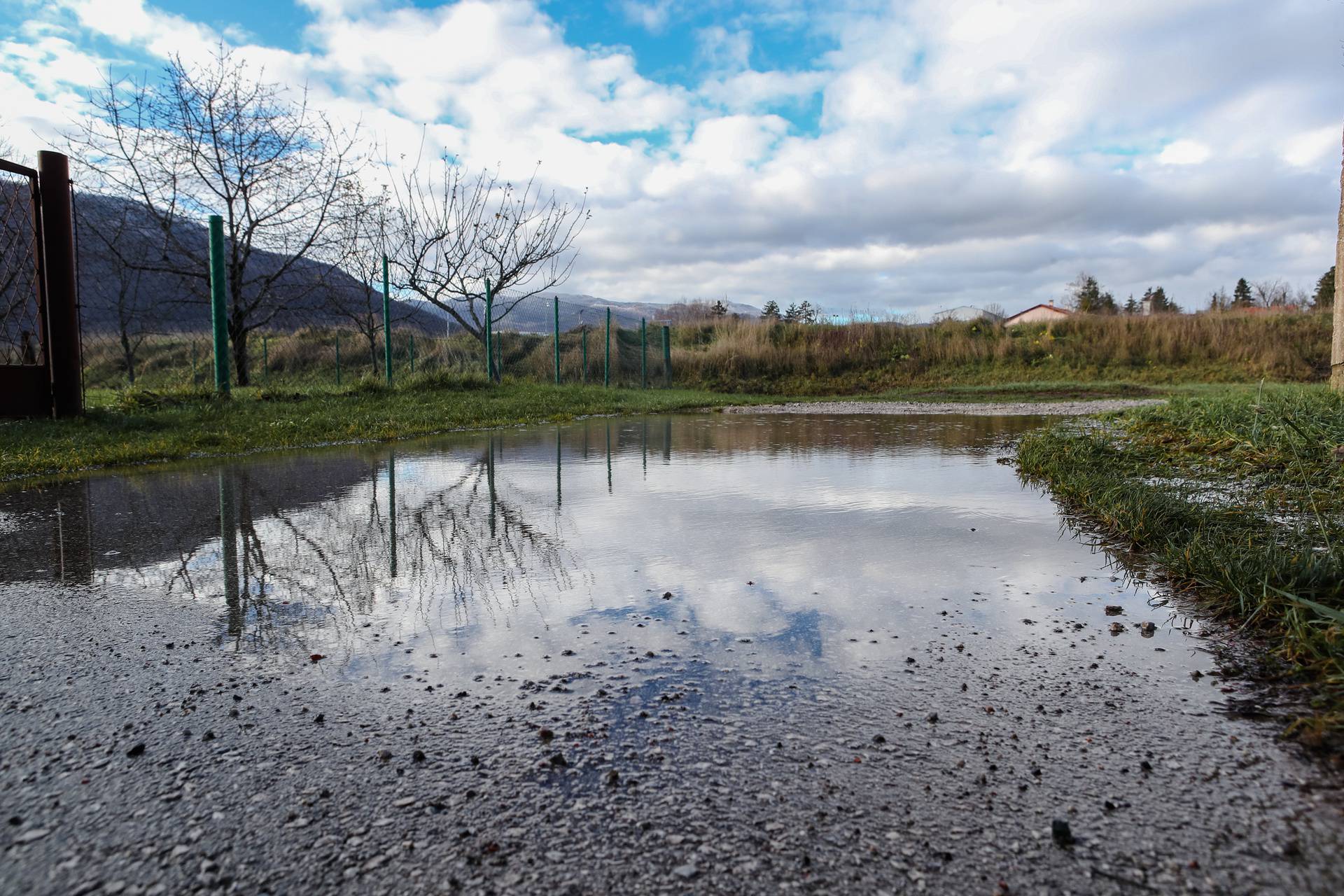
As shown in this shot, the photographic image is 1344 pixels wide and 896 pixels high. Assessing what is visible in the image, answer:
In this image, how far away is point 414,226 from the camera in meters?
18.5

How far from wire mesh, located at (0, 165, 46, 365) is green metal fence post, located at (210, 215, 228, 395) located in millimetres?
2115

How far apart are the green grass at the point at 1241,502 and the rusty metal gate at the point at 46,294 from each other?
9.07 m

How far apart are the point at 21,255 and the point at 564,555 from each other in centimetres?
839

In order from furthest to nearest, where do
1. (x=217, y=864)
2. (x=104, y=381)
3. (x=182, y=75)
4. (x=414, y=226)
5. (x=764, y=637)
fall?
(x=104, y=381)
(x=414, y=226)
(x=182, y=75)
(x=764, y=637)
(x=217, y=864)

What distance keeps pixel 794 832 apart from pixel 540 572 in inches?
77.5

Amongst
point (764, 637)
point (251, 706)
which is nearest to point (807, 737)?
point (764, 637)

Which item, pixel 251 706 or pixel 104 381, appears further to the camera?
pixel 104 381

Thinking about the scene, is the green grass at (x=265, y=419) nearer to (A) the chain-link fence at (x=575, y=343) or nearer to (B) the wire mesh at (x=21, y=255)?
(B) the wire mesh at (x=21, y=255)

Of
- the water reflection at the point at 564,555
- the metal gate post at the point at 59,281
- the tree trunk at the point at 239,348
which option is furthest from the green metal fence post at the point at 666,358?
the water reflection at the point at 564,555

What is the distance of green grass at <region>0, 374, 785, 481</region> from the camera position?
272 inches

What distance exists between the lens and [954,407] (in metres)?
15.3

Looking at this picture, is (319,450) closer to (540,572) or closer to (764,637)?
(540,572)

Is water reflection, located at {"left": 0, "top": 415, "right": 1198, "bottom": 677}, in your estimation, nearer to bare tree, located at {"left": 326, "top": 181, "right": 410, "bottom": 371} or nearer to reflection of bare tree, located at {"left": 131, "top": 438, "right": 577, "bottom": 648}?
reflection of bare tree, located at {"left": 131, "top": 438, "right": 577, "bottom": 648}

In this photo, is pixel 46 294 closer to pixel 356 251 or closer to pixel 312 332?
pixel 356 251
